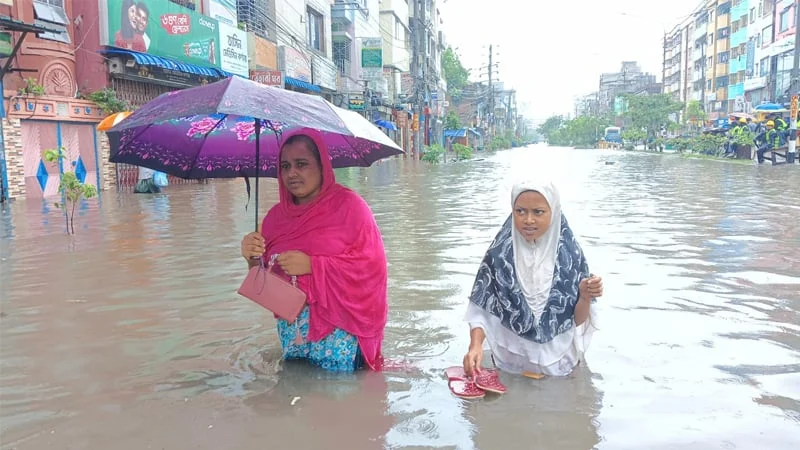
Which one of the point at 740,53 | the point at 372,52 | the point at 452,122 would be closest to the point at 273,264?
the point at 372,52

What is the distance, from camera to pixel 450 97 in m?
86.0

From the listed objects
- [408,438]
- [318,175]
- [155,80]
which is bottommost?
[408,438]

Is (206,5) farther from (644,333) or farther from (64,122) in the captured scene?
(644,333)

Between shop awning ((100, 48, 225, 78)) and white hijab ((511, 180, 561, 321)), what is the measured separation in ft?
56.4

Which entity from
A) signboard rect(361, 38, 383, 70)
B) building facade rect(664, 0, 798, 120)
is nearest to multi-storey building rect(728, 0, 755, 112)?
building facade rect(664, 0, 798, 120)

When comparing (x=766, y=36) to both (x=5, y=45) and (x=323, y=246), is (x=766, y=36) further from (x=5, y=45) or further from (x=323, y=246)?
(x=323, y=246)

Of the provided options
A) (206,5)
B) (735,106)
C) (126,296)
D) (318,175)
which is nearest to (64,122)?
(206,5)

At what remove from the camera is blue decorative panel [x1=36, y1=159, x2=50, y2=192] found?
16.5 m

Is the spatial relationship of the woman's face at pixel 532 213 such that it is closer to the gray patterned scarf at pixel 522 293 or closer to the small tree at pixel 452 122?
the gray patterned scarf at pixel 522 293

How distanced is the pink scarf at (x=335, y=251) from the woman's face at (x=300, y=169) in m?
0.05

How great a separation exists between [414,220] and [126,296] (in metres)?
6.21

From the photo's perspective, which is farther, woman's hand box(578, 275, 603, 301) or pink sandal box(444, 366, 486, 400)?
pink sandal box(444, 366, 486, 400)

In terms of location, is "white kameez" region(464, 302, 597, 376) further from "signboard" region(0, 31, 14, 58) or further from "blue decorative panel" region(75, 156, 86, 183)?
"blue decorative panel" region(75, 156, 86, 183)

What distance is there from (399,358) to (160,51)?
17961mm
